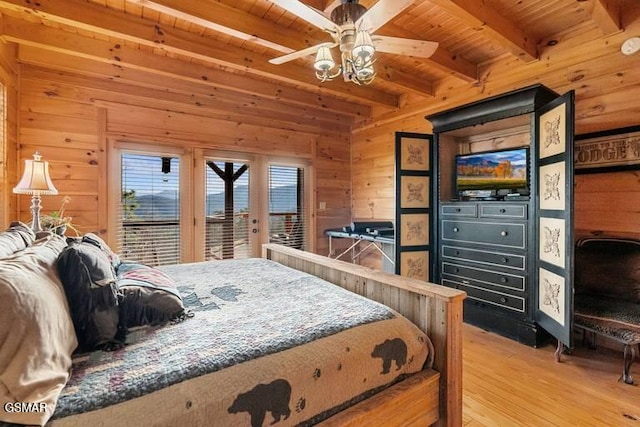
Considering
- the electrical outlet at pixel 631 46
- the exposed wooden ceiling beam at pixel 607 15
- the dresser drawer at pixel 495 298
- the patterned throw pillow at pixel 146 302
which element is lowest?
the dresser drawer at pixel 495 298

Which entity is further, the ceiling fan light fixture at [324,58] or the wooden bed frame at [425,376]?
the ceiling fan light fixture at [324,58]

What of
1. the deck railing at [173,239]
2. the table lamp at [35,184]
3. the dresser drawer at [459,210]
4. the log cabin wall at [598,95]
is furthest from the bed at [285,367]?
the deck railing at [173,239]

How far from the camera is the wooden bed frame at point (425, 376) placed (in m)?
1.14

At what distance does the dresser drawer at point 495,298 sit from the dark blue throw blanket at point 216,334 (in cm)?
184

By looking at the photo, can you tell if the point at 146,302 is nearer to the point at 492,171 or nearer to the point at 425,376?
the point at 425,376

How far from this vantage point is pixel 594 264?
8.07 ft

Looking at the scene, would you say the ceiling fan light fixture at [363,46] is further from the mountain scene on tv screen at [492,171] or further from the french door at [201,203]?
the french door at [201,203]

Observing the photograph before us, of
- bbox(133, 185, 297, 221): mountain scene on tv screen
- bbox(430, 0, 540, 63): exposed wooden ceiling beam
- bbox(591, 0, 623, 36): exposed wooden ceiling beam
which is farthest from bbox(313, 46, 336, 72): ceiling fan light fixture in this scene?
bbox(133, 185, 297, 221): mountain scene on tv screen

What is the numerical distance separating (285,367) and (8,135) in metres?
3.39

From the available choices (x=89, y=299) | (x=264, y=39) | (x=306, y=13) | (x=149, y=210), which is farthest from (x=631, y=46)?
(x=149, y=210)

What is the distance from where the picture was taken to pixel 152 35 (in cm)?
254

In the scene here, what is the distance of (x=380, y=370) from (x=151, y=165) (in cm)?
351

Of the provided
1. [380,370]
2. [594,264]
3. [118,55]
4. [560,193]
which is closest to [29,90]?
[118,55]

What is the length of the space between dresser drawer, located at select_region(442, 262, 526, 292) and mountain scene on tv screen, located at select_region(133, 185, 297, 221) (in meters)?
2.39
